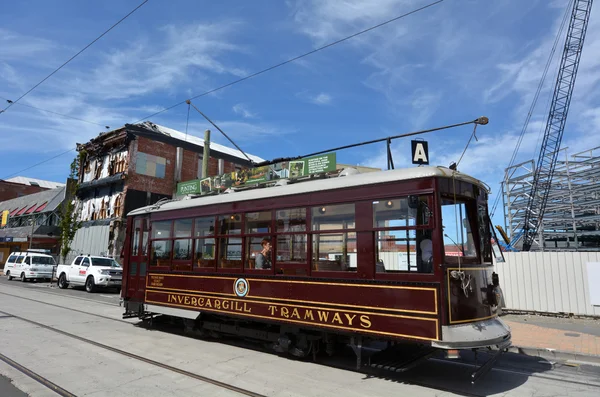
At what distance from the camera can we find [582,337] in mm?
8953

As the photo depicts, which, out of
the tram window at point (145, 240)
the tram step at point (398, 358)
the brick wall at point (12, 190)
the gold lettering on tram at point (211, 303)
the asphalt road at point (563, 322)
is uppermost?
the brick wall at point (12, 190)

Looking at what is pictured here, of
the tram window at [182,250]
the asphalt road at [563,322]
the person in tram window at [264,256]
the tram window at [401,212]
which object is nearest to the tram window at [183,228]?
the tram window at [182,250]

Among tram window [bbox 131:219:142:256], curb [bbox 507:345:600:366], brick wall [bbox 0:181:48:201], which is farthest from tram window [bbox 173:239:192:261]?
brick wall [bbox 0:181:48:201]

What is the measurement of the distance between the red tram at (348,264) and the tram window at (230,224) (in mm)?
21

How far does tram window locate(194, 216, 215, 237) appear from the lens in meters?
8.35

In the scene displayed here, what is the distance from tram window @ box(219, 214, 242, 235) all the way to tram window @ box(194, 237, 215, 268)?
0.39m

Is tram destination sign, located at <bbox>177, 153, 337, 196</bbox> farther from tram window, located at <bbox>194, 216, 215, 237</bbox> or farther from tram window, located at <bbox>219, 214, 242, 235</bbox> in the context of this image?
tram window, located at <bbox>219, 214, 242, 235</bbox>

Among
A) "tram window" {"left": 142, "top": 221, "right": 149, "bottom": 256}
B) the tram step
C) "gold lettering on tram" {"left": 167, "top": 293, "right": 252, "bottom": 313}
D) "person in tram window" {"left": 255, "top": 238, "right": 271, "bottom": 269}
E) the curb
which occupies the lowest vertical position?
the curb

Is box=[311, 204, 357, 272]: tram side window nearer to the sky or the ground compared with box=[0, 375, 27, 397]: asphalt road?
nearer to the sky

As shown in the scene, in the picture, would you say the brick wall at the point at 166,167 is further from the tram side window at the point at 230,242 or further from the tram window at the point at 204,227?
the tram side window at the point at 230,242

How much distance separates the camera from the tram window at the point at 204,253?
8266 mm

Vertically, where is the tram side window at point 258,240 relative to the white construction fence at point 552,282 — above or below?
above

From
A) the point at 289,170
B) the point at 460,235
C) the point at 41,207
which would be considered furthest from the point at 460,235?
the point at 41,207

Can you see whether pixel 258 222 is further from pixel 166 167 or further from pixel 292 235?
pixel 166 167
